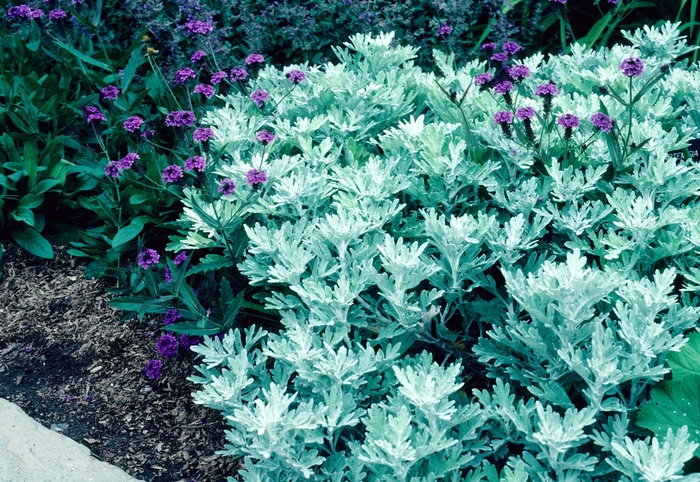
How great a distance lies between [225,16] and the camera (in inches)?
162

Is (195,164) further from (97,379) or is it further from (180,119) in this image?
(97,379)

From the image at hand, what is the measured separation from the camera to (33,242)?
3156mm

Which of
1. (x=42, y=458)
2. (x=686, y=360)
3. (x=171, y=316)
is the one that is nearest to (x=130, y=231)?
(x=171, y=316)

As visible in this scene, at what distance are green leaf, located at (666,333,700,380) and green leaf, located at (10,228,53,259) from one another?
2.61m

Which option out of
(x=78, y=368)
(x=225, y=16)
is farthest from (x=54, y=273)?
(x=225, y=16)

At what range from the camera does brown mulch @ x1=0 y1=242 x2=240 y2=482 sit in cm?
237

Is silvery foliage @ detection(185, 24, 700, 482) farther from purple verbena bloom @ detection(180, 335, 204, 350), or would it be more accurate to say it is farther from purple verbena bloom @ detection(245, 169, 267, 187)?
purple verbena bloom @ detection(180, 335, 204, 350)

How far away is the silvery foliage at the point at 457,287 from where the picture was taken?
5.53 feet

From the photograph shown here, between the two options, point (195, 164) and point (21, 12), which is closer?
point (195, 164)

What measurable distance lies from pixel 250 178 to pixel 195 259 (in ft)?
2.59

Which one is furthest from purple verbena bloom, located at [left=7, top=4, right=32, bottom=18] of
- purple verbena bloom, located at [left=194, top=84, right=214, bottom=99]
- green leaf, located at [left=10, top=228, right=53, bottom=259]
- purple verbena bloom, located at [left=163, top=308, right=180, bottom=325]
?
purple verbena bloom, located at [left=163, top=308, right=180, bottom=325]

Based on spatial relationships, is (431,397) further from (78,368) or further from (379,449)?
(78,368)

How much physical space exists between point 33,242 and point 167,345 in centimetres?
103

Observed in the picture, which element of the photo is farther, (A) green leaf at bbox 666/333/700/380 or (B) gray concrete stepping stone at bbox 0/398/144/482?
(B) gray concrete stepping stone at bbox 0/398/144/482
